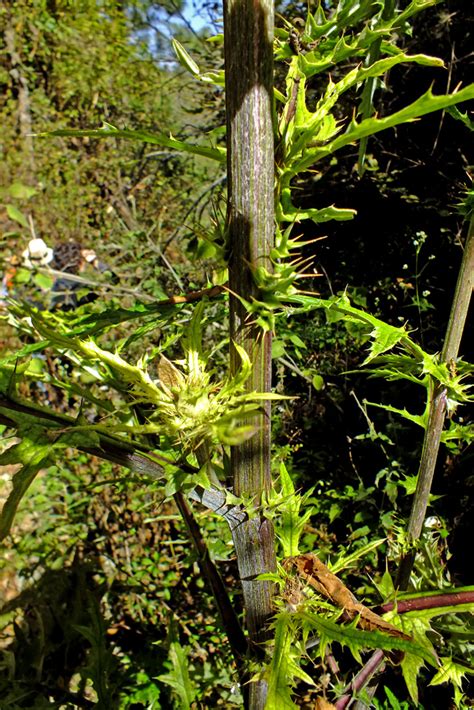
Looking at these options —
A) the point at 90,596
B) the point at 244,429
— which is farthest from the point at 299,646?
the point at 90,596

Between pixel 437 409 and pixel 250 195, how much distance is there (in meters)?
0.50

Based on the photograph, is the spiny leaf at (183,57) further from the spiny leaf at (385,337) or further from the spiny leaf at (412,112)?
the spiny leaf at (385,337)

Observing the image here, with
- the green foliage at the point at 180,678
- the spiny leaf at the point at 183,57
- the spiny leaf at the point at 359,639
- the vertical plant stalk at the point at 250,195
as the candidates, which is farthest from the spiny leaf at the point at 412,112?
the green foliage at the point at 180,678

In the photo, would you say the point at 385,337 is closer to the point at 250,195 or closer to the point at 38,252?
the point at 250,195

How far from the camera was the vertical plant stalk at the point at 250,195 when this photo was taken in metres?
0.45

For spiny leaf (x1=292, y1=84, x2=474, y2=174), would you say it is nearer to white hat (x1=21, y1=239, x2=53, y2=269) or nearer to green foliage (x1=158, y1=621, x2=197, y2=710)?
green foliage (x1=158, y1=621, x2=197, y2=710)

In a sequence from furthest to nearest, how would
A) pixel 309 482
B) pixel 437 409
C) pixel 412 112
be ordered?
pixel 309 482 → pixel 437 409 → pixel 412 112

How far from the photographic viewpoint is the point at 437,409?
31.7 inches

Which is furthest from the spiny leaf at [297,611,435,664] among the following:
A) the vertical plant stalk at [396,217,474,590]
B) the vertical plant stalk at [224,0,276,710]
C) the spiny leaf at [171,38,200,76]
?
the spiny leaf at [171,38,200,76]

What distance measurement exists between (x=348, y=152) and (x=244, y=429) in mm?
2104

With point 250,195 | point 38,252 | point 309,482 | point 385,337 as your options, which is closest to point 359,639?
point 385,337

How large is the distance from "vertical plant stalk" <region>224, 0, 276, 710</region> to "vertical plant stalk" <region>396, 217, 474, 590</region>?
1.01 ft

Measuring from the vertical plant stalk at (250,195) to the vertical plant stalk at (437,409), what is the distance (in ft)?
1.01

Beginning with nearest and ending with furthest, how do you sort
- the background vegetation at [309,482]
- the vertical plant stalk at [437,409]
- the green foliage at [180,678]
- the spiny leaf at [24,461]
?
the spiny leaf at [24,461] → the vertical plant stalk at [437,409] → the green foliage at [180,678] → the background vegetation at [309,482]
